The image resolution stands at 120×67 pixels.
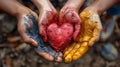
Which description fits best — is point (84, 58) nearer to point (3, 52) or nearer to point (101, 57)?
point (101, 57)

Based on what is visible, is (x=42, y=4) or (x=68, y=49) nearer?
(x=68, y=49)

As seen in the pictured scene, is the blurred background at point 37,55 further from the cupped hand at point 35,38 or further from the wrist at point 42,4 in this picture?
the cupped hand at point 35,38

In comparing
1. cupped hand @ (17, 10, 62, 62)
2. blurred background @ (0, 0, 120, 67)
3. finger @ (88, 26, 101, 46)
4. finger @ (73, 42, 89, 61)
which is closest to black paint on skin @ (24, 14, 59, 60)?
cupped hand @ (17, 10, 62, 62)

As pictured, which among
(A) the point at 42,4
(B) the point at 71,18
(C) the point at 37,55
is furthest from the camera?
(C) the point at 37,55

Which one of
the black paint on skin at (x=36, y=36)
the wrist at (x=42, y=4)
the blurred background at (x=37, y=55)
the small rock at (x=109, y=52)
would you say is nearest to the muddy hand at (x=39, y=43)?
the black paint on skin at (x=36, y=36)

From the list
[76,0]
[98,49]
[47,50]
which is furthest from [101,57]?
[47,50]

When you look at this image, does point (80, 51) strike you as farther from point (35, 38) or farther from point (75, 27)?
point (35, 38)

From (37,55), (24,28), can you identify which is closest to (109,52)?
(37,55)
